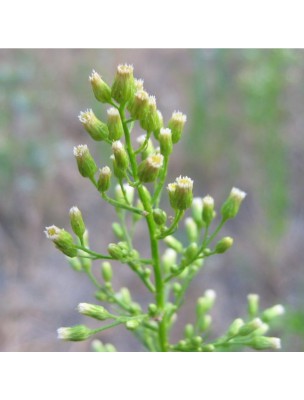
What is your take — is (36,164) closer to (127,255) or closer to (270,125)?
(270,125)

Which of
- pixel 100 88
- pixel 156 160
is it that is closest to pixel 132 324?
pixel 156 160

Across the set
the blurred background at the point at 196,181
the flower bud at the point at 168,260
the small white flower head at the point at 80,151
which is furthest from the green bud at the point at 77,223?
the blurred background at the point at 196,181

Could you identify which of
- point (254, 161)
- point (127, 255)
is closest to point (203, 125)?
point (254, 161)

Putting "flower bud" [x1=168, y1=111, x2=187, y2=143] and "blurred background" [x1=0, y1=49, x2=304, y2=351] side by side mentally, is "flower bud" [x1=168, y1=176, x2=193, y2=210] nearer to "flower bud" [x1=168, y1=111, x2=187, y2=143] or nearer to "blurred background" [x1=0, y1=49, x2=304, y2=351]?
"flower bud" [x1=168, y1=111, x2=187, y2=143]

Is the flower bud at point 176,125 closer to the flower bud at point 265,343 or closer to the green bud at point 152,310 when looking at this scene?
the green bud at point 152,310

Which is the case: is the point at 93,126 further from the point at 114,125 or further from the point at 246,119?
the point at 246,119

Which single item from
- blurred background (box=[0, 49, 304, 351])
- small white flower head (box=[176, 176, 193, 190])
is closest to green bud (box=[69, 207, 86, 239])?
small white flower head (box=[176, 176, 193, 190])
